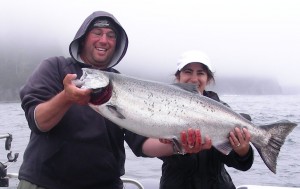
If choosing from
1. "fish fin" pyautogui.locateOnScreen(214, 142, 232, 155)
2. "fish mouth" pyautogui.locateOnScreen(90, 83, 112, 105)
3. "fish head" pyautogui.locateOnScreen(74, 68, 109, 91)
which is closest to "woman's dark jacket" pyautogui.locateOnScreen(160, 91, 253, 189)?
"fish fin" pyautogui.locateOnScreen(214, 142, 232, 155)

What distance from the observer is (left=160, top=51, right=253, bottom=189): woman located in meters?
4.73

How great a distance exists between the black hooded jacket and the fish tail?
168 centimetres

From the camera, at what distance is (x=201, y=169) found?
189 inches

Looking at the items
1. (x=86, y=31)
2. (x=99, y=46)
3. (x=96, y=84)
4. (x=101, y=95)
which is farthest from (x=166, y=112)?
(x=86, y=31)

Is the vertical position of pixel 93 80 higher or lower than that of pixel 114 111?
higher

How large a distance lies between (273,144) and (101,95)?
2.08 metres

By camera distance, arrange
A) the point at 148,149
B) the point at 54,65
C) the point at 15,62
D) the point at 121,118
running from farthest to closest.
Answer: the point at 15,62
the point at 148,149
the point at 54,65
the point at 121,118

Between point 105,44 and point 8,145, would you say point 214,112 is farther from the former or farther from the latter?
point 8,145

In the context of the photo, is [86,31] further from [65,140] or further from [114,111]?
[65,140]

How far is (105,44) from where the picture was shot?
179 inches

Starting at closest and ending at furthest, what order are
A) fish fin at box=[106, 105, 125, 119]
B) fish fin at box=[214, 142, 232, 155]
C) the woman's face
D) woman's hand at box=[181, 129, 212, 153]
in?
fish fin at box=[106, 105, 125, 119] → woman's hand at box=[181, 129, 212, 153] → fish fin at box=[214, 142, 232, 155] → the woman's face

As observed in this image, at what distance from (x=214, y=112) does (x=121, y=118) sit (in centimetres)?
111

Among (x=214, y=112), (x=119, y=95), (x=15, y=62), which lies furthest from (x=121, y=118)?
(x=15, y=62)

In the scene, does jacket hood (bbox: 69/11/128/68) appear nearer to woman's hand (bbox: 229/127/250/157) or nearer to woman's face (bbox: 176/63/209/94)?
woman's face (bbox: 176/63/209/94)
